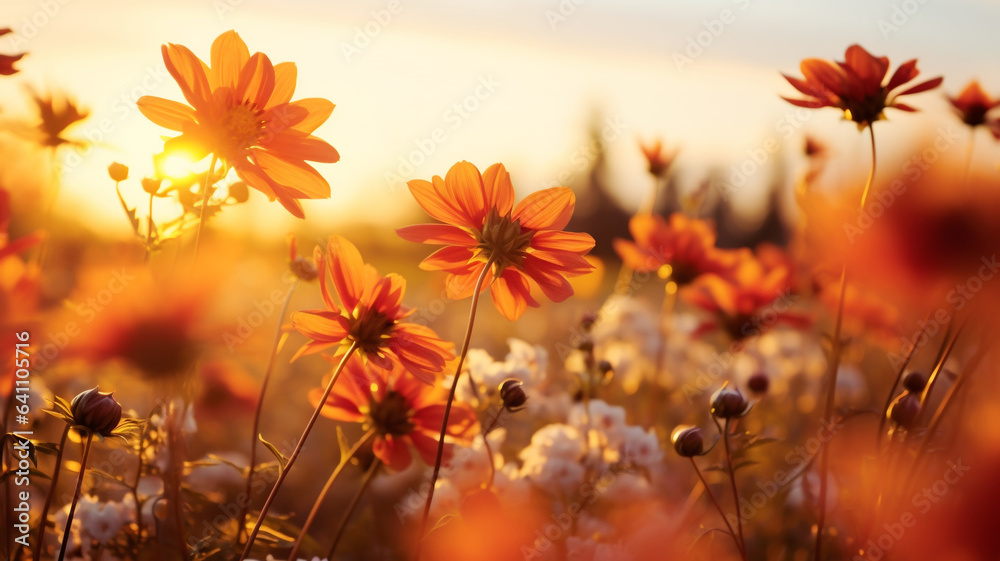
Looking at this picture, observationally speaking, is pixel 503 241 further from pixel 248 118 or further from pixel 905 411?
pixel 905 411

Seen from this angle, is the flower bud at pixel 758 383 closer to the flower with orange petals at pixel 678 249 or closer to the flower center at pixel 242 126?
the flower with orange petals at pixel 678 249

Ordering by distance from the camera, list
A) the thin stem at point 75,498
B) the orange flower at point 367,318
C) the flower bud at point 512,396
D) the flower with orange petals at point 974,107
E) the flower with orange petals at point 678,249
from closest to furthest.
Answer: the thin stem at point 75,498
the orange flower at point 367,318
the flower bud at point 512,396
the flower with orange petals at point 974,107
the flower with orange petals at point 678,249

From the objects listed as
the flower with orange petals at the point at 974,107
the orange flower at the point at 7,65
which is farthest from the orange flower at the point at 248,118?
the flower with orange petals at the point at 974,107

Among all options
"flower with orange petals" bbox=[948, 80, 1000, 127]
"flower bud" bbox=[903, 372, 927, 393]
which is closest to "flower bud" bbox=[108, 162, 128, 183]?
"flower bud" bbox=[903, 372, 927, 393]

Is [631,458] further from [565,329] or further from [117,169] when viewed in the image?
[565,329]

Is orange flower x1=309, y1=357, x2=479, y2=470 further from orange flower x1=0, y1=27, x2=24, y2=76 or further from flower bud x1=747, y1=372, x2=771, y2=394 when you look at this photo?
flower bud x1=747, y1=372, x2=771, y2=394

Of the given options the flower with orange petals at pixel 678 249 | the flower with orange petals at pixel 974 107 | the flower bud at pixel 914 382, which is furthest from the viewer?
the flower with orange petals at pixel 678 249

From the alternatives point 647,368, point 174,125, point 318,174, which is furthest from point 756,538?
point 174,125
